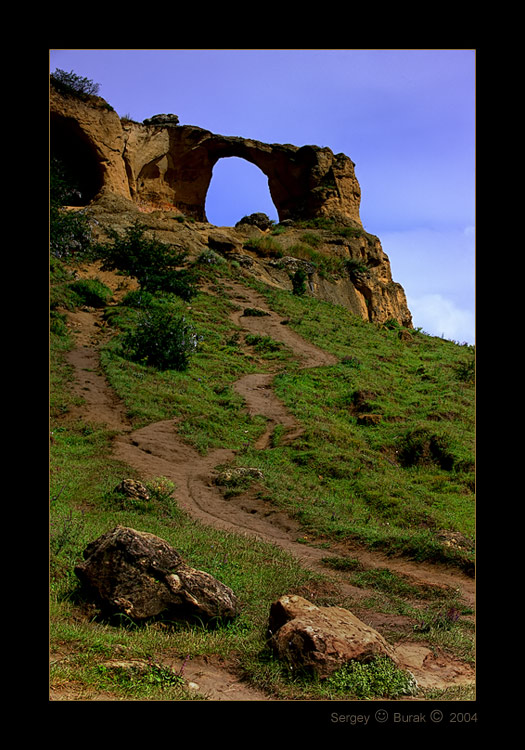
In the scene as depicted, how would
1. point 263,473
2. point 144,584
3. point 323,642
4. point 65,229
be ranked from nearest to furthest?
point 323,642 < point 144,584 < point 263,473 < point 65,229

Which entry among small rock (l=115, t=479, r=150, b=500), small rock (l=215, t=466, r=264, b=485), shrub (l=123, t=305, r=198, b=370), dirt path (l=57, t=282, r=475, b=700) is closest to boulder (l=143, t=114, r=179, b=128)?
dirt path (l=57, t=282, r=475, b=700)

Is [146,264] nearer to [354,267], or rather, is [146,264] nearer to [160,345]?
[160,345]

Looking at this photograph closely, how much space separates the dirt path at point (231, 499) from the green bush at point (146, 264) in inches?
225

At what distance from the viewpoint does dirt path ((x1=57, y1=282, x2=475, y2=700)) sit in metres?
3.60

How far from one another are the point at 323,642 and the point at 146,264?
73.4ft

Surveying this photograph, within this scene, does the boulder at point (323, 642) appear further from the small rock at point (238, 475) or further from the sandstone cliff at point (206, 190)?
the sandstone cliff at point (206, 190)

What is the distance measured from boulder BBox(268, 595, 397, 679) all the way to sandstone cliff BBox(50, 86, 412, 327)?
27.1 meters

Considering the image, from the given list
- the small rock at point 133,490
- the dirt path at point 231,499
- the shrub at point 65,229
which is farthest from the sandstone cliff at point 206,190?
the small rock at point 133,490

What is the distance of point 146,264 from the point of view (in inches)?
939

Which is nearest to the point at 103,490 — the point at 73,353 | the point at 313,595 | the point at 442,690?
the point at 313,595

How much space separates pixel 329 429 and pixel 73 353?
794cm

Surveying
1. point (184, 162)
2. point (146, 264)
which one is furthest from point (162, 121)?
point (146, 264)

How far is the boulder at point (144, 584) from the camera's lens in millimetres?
3926
